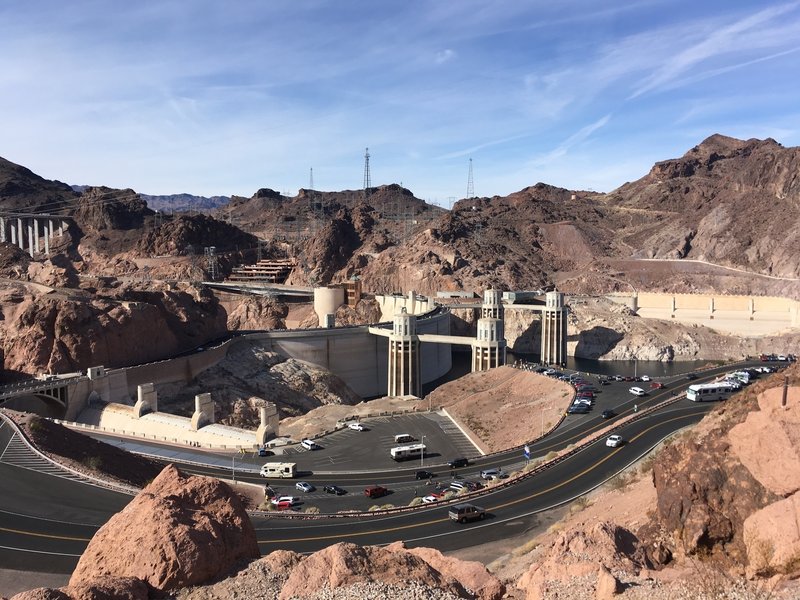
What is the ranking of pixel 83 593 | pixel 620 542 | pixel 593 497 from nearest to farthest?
pixel 83 593, pixel 620 542, pixel 593 497

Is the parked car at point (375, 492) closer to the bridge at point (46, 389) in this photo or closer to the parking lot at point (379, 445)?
the parking lot at point (379, 445)

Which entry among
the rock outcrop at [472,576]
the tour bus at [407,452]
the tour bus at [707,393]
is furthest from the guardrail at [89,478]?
the tour bus at [707,393]

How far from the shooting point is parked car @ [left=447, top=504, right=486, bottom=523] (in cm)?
3175

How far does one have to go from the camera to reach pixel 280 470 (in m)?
44.6

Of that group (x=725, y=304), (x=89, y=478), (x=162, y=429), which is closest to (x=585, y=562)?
(x=89, y=478)

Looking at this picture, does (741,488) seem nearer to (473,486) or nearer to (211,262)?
(473,486)

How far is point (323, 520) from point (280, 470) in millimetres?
11947

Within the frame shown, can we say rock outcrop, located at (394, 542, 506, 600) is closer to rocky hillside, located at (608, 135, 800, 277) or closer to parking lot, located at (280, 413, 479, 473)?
parking lot, located at (280, 413, 479, 473)

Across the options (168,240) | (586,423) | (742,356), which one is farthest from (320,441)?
(168,240)

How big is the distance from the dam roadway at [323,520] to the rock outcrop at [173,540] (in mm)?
12010

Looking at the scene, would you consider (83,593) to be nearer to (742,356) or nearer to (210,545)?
(210,545)

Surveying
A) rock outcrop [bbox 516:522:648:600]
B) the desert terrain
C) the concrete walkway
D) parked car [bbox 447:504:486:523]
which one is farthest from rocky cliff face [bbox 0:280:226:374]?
rock outcrop [bbox 516:522:648:600]

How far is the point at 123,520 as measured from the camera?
14.7 metres

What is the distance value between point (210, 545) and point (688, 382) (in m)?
60.2
